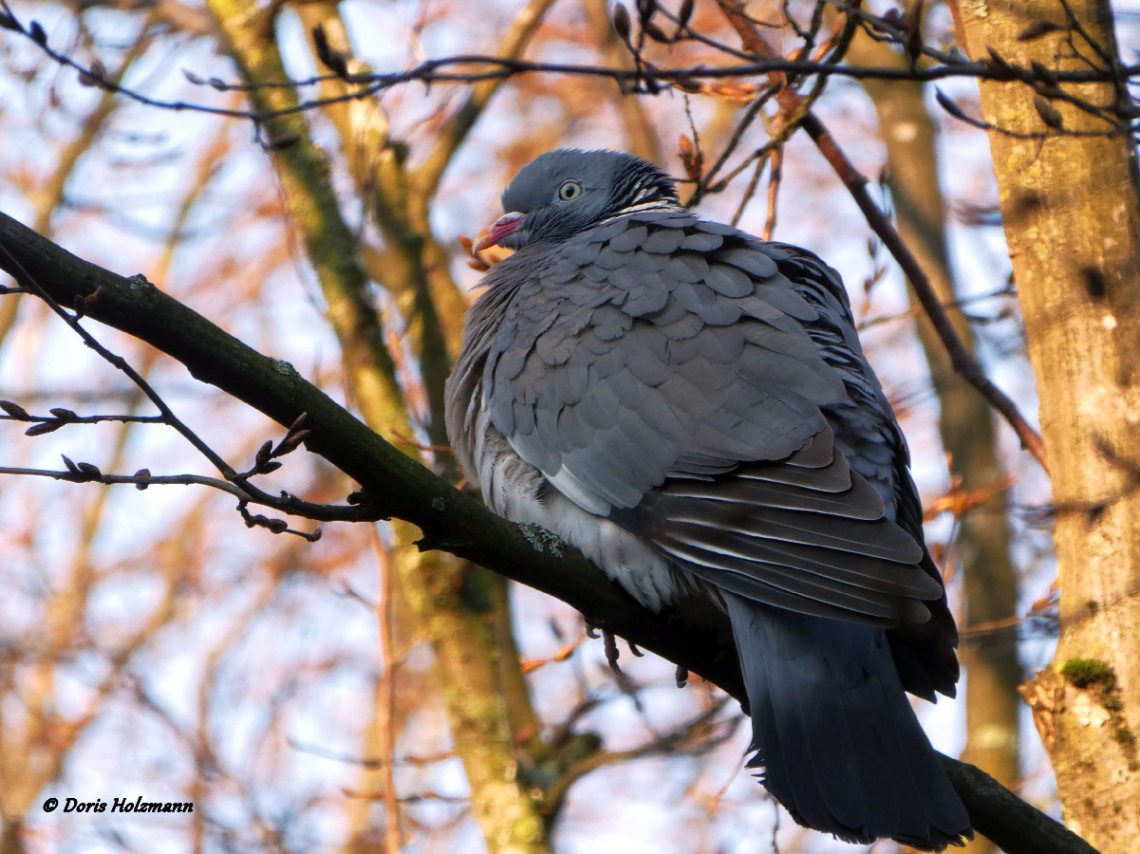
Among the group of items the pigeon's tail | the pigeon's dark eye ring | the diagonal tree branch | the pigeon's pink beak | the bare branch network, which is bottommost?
the pigeon's tail

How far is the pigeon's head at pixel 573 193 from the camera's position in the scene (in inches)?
169

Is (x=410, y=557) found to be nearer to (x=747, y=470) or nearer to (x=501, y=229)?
(x=501, y=229)

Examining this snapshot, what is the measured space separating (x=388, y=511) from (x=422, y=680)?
29.6 ft

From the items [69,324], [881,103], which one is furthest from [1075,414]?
[881,103]

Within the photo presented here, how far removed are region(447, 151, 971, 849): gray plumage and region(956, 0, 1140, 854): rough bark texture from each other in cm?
51

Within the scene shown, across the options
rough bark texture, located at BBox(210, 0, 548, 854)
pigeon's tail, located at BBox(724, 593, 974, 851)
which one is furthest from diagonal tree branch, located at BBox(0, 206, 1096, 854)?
rough bark texture, located at BBox(210, 0, 548, 854)

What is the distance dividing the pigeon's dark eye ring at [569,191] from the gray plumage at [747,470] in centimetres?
54

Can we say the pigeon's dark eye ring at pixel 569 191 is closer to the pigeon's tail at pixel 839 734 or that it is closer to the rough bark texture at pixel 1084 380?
the rough bark texture at pixel 1084 380

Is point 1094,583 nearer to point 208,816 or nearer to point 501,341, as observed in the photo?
point 501,341

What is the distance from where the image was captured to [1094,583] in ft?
10.1

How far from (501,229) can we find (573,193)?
12.2 inches

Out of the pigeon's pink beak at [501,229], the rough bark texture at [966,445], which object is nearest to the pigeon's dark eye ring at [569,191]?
the pigeon's pink beak at [501,229]

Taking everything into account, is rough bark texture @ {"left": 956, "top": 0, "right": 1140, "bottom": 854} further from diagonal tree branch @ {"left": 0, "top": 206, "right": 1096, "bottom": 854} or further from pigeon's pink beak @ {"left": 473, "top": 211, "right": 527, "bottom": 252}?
pigeon's pink beak @ {"left": 473, "top": 211, "right": 527, "bottom": 252}

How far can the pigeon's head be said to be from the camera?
4.29 meters
